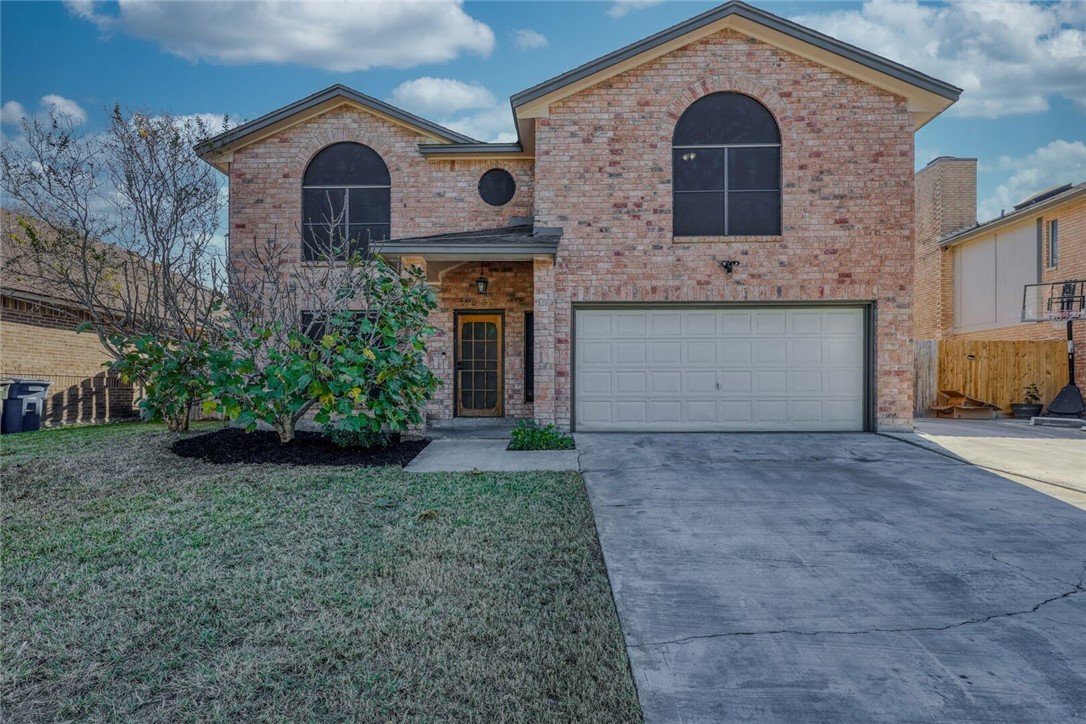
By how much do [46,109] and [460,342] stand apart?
7.12 m

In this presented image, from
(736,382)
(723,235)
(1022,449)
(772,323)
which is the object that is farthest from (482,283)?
(1022,449)

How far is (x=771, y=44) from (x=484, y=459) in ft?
26.3

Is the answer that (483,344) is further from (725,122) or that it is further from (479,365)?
(725,122)

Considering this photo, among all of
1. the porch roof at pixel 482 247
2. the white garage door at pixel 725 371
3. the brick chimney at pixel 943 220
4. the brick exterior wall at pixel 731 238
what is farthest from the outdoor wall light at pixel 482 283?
the brick chimney at pixel 943 220

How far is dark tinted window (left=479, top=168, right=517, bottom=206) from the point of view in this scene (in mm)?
11328

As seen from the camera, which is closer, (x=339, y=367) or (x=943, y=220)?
(x=339, y=367)

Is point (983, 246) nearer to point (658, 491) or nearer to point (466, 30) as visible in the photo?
point (466, 30)

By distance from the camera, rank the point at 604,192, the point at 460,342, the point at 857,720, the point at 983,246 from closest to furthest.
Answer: the point at 857,720, the point at 604,192, the point at 460,342, the point at 983,246

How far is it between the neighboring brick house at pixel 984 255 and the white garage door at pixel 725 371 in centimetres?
887

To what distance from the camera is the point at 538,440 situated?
8523 mm

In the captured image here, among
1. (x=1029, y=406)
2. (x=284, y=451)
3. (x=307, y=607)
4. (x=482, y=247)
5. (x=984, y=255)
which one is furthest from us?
(x=984, y=255)

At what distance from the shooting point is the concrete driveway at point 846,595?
8.81 feet

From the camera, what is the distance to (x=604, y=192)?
9.80 meters

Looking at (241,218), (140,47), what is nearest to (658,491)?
(241,218)
